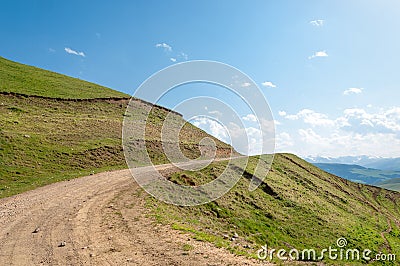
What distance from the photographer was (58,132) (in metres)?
38.8

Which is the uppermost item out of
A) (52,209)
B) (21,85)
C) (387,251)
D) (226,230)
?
(21,85)

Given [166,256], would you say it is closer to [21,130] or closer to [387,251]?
[387,251]

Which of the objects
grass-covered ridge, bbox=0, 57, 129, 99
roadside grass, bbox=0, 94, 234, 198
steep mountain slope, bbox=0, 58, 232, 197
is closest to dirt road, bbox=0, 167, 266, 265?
roadside grass, bbox=0, 94, 234, 198

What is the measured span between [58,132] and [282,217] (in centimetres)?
3119

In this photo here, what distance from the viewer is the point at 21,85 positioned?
2190 inches

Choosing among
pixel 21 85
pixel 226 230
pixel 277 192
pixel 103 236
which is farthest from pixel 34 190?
pixel 21 85

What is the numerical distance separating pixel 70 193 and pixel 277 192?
74.7ft

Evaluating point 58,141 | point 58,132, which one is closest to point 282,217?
point 58,141

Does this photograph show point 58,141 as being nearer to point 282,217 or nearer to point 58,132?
point 58,132

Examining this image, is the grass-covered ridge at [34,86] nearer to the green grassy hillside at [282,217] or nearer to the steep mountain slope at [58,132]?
the steep mountain slope at [58,132]

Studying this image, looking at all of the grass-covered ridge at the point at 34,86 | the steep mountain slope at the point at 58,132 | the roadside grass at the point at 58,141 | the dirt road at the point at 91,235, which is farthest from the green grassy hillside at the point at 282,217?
the grass-covered ridge at the point at 34,86

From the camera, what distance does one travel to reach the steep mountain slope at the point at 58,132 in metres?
28.8

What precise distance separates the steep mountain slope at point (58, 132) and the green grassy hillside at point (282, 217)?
1281 centimetres

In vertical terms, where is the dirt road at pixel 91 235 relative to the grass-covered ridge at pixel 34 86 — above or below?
below
